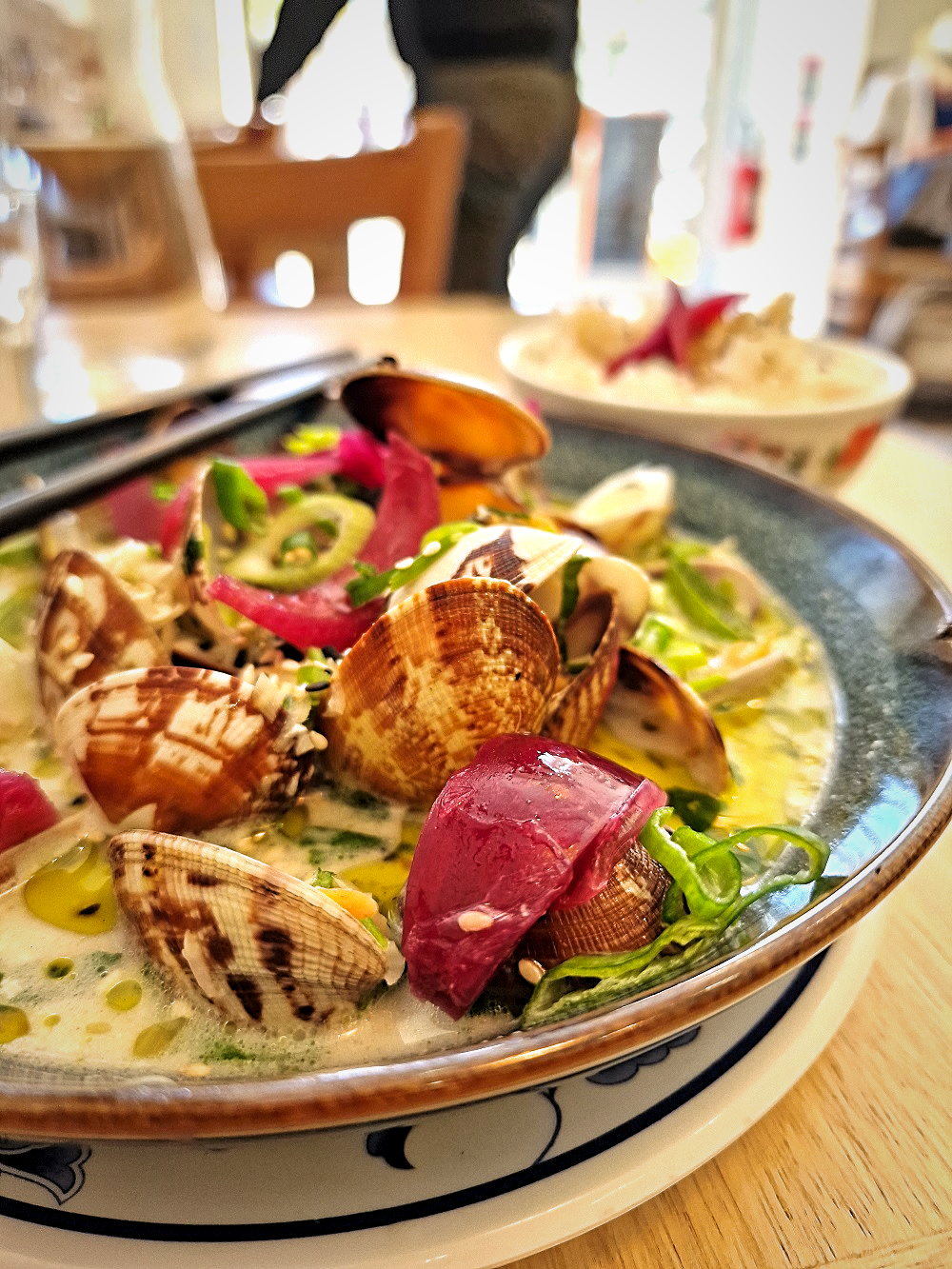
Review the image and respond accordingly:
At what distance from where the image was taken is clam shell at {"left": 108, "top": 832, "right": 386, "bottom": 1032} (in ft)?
1.60

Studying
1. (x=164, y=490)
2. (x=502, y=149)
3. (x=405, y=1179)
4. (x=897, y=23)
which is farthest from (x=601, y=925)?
(x=897, y=23)

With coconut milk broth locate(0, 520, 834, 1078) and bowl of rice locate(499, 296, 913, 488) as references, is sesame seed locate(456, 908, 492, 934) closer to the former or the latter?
coconut milk broth locate(0, 520, 834, 1078)

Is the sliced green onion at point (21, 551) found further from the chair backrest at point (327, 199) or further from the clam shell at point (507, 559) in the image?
the chair backrest at point (327, 199)

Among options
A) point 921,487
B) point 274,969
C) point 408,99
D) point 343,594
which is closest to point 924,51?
point 408,99

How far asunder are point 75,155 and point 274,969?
168 cm

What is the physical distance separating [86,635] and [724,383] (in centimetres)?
101

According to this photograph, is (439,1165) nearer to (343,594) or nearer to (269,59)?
(343,594)

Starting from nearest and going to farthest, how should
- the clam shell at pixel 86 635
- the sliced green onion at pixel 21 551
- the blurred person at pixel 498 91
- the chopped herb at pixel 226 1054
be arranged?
1. the chopped herb at pixel 226 1054
2. the clam shell at pixel 86 635
3. the sliced green onion at pixel 21 551
4. the blurred person at pixel 498 91

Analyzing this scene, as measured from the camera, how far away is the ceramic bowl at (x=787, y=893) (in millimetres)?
373

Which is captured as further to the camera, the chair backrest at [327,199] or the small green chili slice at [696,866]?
the chair backrest at [327,199]

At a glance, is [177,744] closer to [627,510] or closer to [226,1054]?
[226,1054]

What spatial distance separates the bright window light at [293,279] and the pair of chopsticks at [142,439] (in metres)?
1.63

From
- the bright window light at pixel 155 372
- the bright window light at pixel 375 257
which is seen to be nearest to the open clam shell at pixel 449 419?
the bright window light at pixel 155 372

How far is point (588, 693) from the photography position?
2.23 ft
